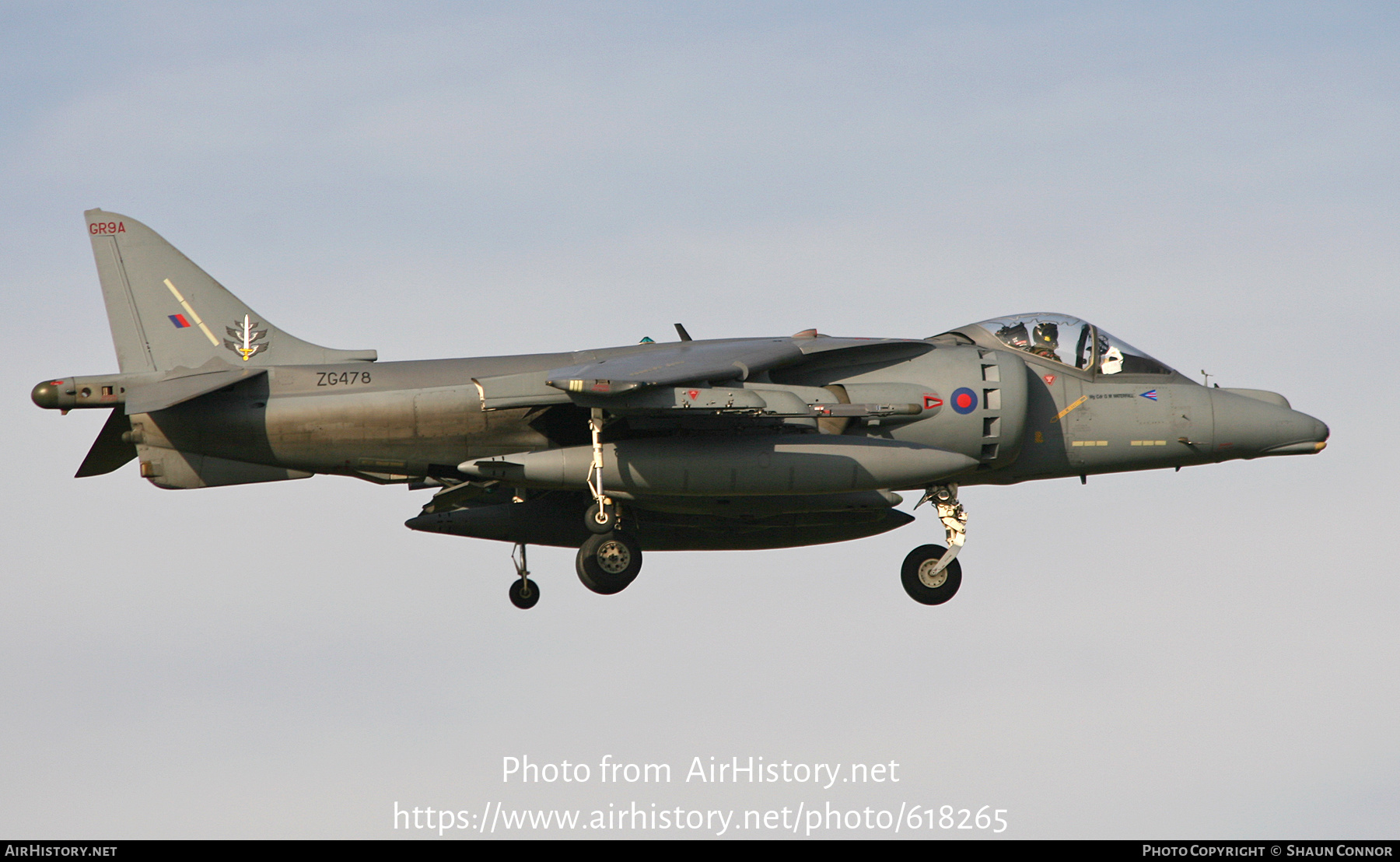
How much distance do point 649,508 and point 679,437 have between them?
5.02 ft

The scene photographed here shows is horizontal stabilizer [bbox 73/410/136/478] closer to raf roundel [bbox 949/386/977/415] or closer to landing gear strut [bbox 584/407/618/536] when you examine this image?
landing gear strut [bbox 584/407/618/536]

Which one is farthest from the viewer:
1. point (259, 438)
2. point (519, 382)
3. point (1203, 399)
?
point (1203, 399)

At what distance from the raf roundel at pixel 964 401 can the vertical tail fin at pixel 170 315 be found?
7.65m

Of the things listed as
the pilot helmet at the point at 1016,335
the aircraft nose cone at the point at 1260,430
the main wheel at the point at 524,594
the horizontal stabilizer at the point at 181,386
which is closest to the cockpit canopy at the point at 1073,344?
the pilot helmet at the point at 1016,335

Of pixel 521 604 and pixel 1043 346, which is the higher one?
pixel 1043 346

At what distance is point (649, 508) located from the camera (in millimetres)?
21484

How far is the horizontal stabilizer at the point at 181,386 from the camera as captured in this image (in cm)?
1950

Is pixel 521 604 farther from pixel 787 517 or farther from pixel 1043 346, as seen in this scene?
pixel 1043 346

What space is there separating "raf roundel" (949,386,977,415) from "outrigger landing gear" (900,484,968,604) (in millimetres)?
1309

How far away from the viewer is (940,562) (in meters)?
22.1

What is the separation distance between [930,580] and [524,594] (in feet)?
19.5

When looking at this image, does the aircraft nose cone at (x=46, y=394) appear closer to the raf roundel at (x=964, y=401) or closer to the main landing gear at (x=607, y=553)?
the main landing gear at (x=607, y=553)

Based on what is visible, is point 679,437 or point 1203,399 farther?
point 1203,399

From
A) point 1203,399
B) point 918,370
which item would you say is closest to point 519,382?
point 918,370
